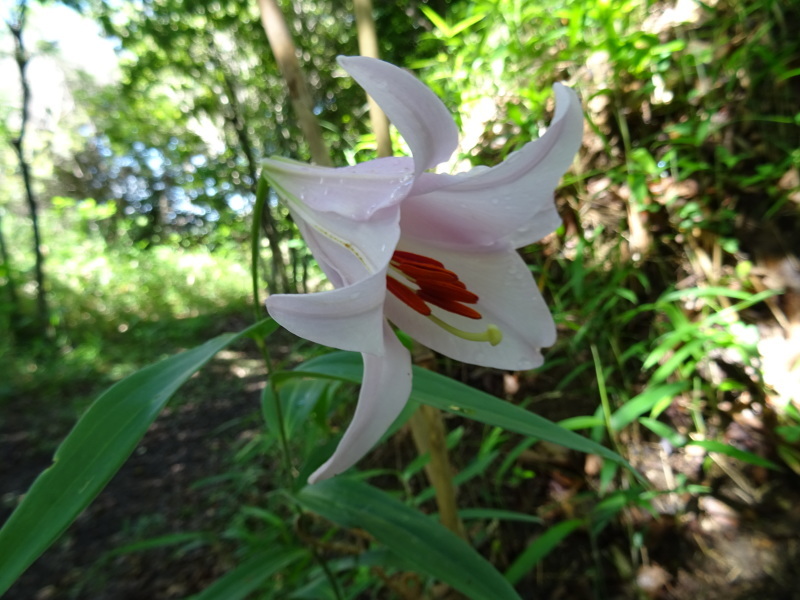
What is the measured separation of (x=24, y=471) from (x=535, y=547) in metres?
2.63

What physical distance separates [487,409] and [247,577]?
17.4 inches

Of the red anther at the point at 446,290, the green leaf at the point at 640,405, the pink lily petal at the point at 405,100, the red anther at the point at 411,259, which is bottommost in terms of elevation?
the green leaf at the point at 640,405

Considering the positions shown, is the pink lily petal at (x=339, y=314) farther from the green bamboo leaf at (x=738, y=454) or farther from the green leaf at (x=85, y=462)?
the green bamboo leaf at (x=738, y=454)

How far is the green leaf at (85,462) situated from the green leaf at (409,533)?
0.78ft

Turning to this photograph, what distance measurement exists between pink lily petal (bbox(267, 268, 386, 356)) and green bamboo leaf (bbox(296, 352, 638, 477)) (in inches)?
6.9

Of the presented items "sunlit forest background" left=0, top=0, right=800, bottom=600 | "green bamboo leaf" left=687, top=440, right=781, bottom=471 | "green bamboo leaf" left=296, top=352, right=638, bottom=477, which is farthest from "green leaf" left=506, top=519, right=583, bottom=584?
"green bamboo leaf" left=296, top=352, right=638, bottom=477

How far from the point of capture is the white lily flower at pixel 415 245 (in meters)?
0.29

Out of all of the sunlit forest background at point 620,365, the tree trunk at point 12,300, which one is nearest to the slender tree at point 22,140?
the tree trunk at point 12,300

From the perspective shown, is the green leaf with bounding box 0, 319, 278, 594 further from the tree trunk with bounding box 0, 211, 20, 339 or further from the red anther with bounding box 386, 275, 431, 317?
the tree trunk with bounding box 0, 211, 20, 339


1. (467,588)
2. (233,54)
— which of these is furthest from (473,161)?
(233,54)

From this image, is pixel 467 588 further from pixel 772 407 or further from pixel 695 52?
pixel 695 52

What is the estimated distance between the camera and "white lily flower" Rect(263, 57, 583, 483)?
29 cm

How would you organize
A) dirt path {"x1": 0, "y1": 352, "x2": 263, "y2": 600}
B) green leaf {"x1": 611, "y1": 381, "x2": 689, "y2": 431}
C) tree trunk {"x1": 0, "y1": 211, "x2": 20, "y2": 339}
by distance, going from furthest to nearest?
tree trunk {"x1": 0, "y1": 211, "x2": 20, "y2": 339} < dirt path {"x1": 0, "y1": 352, "x2": 263, "y2": 600} < green leaf {"x1": 611, "y1": 381, "x2": 689, "y2": 431}

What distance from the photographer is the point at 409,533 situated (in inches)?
21.5
